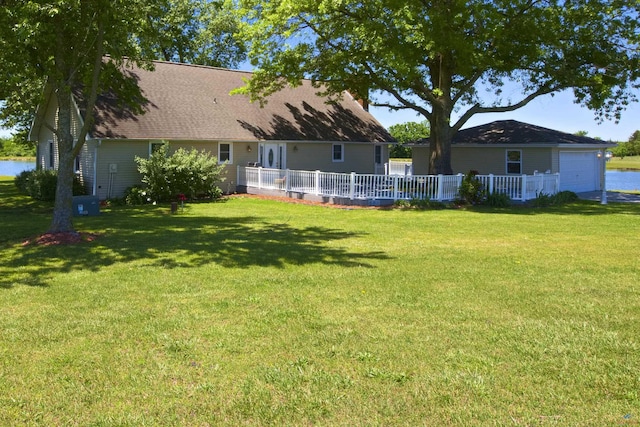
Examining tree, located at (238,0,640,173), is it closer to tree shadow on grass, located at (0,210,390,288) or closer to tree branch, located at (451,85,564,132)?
tree branch, located at (451,85,564,132)

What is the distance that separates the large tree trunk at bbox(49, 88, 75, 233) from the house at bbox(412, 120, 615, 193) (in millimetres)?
20371

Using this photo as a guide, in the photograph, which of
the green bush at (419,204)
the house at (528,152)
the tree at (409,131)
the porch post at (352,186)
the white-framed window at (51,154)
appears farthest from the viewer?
the tree at (409,131)

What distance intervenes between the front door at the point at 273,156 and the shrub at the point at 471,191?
9.35 m

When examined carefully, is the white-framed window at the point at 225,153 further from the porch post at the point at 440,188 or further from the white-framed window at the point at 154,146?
the porch post at the point at 440,188

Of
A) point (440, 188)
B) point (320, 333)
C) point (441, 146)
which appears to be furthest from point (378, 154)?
point (320, 333)

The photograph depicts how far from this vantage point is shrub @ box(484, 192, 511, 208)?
21.4 meters

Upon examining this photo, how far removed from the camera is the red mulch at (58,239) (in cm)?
1239

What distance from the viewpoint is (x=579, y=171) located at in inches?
1141

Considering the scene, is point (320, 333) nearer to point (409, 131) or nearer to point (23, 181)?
point (23, 181)

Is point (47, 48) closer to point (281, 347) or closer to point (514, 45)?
point (281, 347)

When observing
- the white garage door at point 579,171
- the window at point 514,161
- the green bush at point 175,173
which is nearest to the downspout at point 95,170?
the green bush at point 175,173

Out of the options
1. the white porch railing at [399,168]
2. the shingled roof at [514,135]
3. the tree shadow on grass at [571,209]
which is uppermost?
the shingled roof at [514,135]

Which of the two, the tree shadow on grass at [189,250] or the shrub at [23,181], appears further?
the shrub at [23,181]

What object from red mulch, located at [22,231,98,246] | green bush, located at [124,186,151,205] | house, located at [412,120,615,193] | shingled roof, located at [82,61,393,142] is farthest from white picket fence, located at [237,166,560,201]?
red mulch, located at [22,231,98,246]
